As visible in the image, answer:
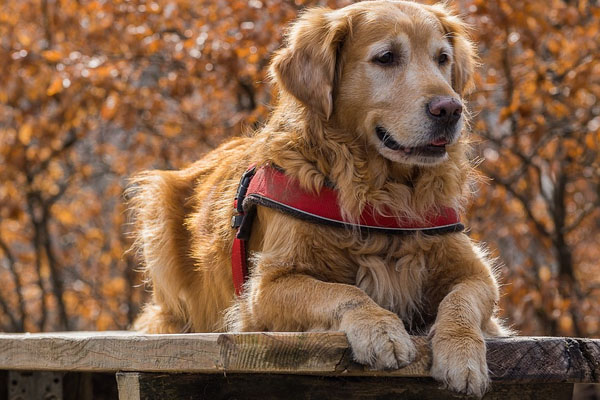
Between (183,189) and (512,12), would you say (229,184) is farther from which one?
(512,12)

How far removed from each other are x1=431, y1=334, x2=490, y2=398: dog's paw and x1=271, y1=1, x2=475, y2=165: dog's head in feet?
2.71

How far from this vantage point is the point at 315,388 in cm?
287

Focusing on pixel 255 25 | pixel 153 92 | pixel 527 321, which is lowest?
pixel 527 321

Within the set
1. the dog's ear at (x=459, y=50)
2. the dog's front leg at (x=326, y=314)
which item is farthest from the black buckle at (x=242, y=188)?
the dog's ear at (x=459, y=50)

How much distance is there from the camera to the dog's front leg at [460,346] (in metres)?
2.45

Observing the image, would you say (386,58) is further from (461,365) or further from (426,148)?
(461,365)

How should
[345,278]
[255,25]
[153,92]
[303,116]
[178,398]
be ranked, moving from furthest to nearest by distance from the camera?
[153,92]
[255,25]
[303,116]
[345,278]
[178,398]

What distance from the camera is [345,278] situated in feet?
10.3

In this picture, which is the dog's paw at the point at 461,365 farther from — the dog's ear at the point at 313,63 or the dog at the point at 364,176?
the dog's ear at the point at 313,63

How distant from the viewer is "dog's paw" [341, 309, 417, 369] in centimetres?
248

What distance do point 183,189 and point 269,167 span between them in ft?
3.63

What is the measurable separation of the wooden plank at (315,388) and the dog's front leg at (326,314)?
0.63ft

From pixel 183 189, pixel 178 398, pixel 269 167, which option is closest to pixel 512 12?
pixel 183 189

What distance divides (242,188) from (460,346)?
1.19m
